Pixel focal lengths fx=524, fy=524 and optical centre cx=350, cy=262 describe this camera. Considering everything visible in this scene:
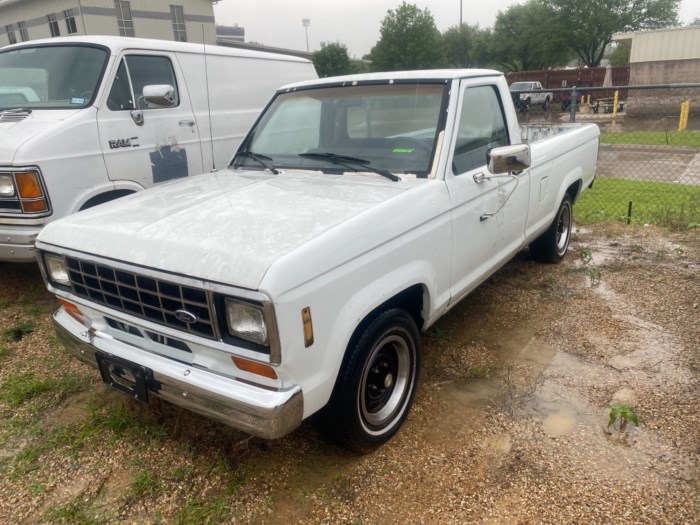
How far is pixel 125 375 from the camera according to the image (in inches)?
98.7

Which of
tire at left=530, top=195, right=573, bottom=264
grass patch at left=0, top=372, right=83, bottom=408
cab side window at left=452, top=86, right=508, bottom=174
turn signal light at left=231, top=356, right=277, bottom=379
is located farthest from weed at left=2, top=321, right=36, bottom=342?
tire at left=530, top=195, right=573, bottom=264

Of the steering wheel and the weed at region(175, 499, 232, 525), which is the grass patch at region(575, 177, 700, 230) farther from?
the weed at region(175, 499, 232, 525)

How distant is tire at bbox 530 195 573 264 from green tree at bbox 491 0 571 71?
2055 inches

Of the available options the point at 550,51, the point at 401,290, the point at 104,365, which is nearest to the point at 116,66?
the point at 104,365

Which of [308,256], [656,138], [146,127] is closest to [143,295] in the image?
[308,256]

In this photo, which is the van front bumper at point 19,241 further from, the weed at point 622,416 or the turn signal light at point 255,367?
the weed at point 622,416

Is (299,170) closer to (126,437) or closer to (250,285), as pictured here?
(250,285)

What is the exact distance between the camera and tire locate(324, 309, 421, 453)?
2.46 meters

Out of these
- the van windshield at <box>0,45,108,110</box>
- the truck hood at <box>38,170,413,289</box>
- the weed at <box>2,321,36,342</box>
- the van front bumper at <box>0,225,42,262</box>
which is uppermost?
the van windshield at <box>0,45,108,110</box>

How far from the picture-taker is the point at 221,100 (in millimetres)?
5891

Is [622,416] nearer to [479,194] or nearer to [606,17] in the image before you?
[479,194]

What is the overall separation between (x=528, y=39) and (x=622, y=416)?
5731cm

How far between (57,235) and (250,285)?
1.33 m

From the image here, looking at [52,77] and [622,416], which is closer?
[622,416]
